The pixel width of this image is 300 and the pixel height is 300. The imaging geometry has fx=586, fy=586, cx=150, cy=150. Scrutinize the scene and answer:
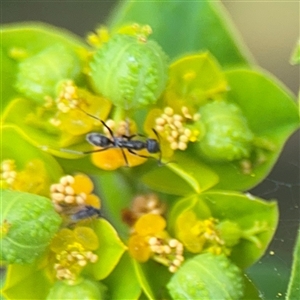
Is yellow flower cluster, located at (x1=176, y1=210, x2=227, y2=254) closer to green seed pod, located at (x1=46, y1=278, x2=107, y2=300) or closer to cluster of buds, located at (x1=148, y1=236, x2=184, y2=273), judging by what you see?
cluster of buds, located at (x1=148, y1=236, x2=184, y2=273)

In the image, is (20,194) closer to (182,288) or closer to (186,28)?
(182,288)

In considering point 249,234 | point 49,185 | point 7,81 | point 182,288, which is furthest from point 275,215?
point 7,81

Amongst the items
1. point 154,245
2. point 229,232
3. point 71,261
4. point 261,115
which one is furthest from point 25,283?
point 261,115

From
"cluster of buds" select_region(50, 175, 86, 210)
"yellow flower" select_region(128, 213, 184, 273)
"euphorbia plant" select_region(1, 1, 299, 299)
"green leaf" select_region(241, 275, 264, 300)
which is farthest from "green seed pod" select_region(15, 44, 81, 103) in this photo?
"green leaf" select_region(241, 275, 264, 300)

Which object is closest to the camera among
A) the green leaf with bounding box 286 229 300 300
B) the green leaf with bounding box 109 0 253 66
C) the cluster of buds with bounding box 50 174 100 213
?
the green leaf with bounding box 286 229 300 300

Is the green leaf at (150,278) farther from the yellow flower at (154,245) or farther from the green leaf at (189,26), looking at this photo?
the green leaf at (189,26)

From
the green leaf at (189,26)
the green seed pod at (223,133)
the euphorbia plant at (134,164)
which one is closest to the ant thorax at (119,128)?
the euphorbia plant at (134,164)

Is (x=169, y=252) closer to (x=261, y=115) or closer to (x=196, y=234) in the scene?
(x=196, y=234)
